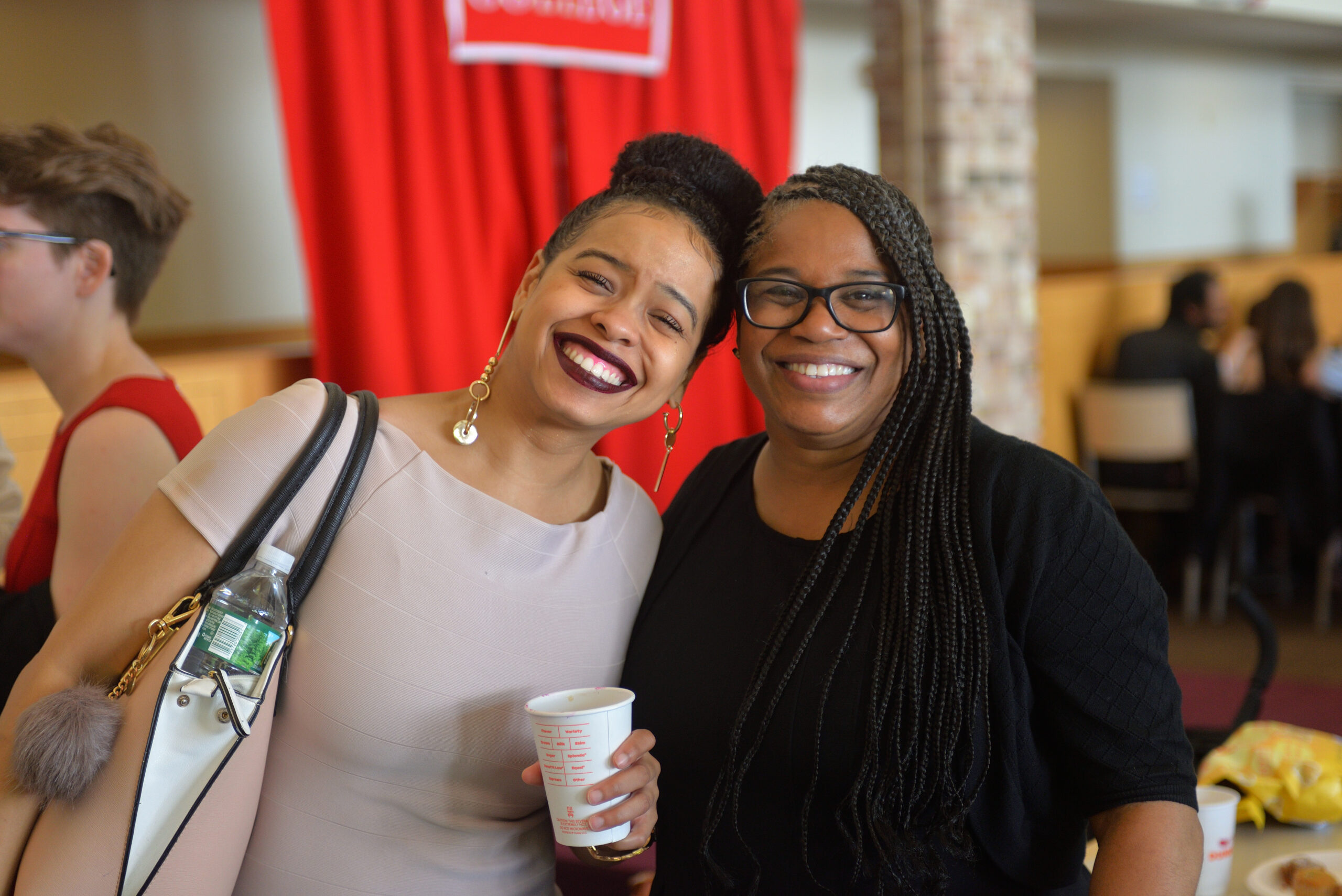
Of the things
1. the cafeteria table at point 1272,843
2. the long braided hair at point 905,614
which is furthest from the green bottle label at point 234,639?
the cafeteria table at point 1272,843

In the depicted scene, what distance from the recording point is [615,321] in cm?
140

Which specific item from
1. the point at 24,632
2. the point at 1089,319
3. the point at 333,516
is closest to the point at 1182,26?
the point at 1089,319

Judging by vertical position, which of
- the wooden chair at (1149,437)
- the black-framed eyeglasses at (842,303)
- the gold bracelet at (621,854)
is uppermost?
the black-framed eyeglasses at (842,303)

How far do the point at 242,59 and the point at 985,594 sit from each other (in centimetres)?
399

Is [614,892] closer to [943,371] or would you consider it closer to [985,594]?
[985,594]

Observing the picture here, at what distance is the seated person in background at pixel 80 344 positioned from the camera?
1551 mm

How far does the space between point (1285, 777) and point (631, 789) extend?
102cm

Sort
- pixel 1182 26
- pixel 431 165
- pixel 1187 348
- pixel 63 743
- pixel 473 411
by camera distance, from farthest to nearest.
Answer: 1. pixel 1182 26
2. pixel 1187 348
3. pixel 431 165
4. pixel 473 411
5. pixel 63 743

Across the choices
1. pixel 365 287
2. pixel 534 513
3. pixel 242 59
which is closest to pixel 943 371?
pixel 534 513

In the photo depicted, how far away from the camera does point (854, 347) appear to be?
4.71 ft

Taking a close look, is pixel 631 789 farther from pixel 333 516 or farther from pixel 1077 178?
pixel 1077 178

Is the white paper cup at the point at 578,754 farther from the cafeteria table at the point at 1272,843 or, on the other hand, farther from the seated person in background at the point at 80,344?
the cafeteria table at the point at 1272,843

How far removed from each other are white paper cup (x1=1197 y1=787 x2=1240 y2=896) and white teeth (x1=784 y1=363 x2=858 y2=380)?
0.71 metres

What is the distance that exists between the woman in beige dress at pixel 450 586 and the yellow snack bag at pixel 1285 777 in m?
0.92
